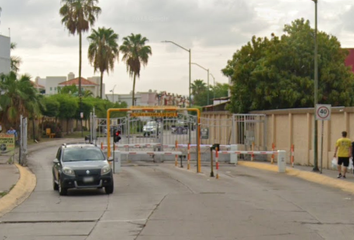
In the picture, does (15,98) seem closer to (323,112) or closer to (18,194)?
(323,112)

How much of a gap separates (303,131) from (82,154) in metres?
14.6

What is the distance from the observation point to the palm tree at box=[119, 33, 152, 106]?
252 ft

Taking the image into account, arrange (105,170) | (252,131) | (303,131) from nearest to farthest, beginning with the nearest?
(105,170)
(303,131)
(252,131)

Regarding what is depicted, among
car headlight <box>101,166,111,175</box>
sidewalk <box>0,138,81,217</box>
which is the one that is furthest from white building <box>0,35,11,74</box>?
car headlight <box>101,166,111,175</box>


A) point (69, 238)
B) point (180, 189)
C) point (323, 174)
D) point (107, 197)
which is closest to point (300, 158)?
point (323, 174)

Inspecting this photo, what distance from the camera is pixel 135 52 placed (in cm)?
7681

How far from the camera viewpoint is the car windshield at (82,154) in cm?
1853

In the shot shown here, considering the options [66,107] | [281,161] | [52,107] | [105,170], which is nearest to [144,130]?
[281,161]

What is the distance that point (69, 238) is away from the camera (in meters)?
10.7

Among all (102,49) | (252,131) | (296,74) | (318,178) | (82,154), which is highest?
(102,49)

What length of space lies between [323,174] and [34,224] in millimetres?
14306

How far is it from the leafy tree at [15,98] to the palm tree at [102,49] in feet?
87.4

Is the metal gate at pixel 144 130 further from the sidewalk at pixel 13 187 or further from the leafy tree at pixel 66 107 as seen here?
the leafy tree at pixel 66 107

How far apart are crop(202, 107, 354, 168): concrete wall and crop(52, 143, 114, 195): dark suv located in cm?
1181
